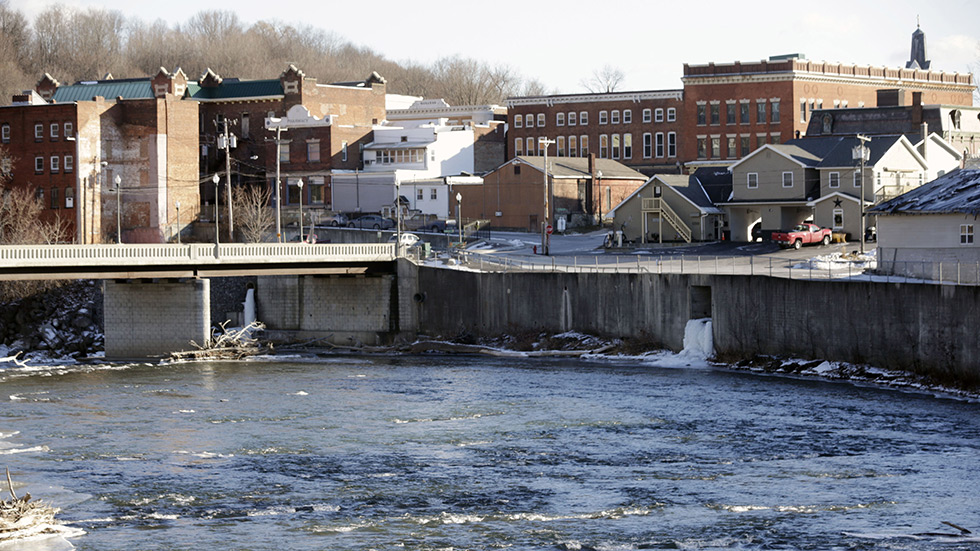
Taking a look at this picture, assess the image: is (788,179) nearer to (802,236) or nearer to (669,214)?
(802,236)

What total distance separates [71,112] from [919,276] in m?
66.0

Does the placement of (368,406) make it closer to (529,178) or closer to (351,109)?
(529,178)

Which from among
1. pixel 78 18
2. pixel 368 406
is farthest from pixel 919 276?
pixel 78 18

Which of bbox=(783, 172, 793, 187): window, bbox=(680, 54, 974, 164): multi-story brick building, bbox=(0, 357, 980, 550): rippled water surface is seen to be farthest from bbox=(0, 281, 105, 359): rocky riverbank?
bbox=(680, 54, 974, 164): multi-story brick building

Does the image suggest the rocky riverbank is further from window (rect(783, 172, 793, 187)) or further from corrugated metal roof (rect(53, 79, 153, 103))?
window (rect(783, 172, 793, 187))

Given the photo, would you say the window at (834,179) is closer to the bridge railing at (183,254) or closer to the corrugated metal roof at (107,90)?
the bridge railing at (183,254)

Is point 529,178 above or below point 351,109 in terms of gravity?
below

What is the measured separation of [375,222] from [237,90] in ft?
76.4

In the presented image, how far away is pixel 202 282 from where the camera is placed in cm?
6569

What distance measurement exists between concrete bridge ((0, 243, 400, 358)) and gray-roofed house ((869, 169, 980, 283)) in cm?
2533

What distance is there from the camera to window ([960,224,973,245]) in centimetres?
5269

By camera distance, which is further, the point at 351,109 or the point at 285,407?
the point at 351,109

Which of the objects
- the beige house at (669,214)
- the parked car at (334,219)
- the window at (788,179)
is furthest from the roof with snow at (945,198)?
the parked car at (334,219)

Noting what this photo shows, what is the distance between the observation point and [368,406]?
4438 cm
